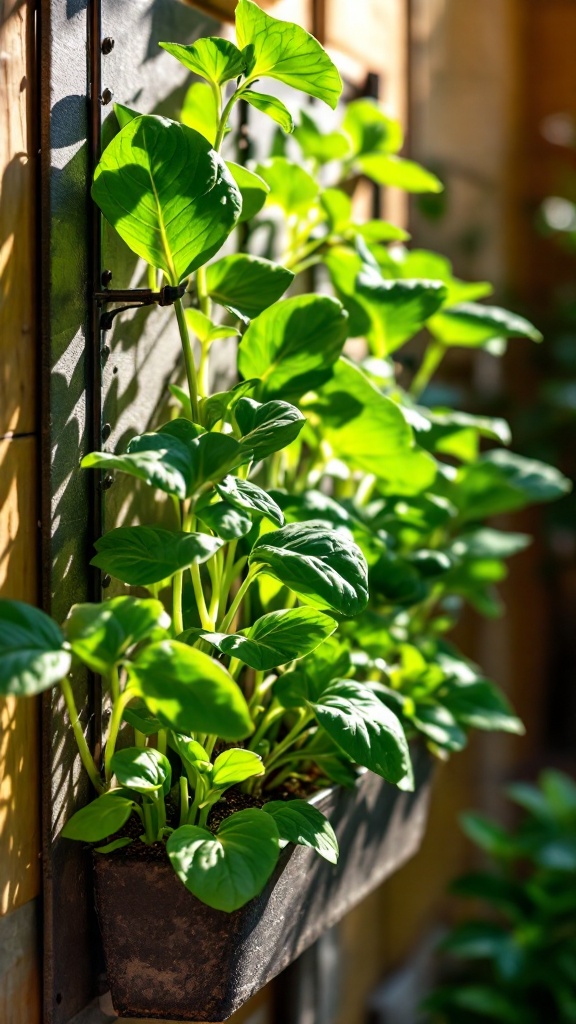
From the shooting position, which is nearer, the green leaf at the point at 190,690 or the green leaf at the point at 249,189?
the green leaf at the point at 190,690

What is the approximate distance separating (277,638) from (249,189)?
0.42m

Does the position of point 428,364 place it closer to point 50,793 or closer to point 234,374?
point 234,374

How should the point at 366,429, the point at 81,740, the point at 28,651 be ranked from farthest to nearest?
1. the point at 366,429
2. the point at 81,740
3. the point at 28,651

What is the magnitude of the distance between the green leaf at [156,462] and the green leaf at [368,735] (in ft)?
0.86

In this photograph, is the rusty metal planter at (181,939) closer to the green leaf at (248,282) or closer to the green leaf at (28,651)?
the green leaf at (28,651)

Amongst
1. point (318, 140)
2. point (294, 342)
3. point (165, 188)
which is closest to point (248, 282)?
point (294, 342)

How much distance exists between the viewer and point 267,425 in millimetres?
861

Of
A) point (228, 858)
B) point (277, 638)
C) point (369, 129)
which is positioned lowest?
point (228, 858)

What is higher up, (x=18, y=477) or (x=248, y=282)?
(x=248, y=282)

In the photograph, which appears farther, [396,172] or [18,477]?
[396,172]

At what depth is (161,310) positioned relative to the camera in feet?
3.53

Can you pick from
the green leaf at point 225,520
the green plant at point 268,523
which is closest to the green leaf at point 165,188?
the green plant at point 268,523

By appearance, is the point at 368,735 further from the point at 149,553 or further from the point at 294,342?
the point at 294,342

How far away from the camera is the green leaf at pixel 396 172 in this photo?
51.6 inches
